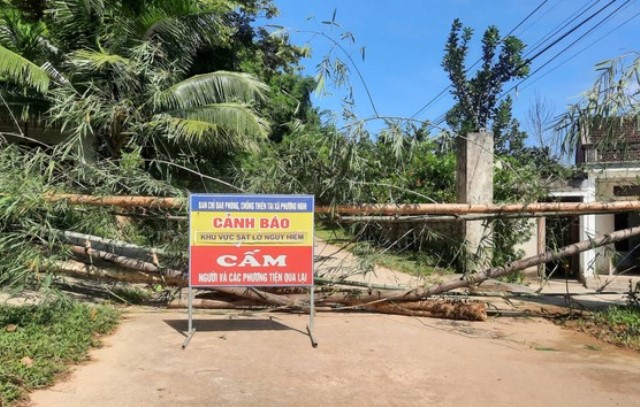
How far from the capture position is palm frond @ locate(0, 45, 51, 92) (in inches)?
420

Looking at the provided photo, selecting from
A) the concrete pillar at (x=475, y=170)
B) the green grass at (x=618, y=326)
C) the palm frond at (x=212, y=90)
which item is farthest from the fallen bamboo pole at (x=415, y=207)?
the palm frond at (x=212, y=90)

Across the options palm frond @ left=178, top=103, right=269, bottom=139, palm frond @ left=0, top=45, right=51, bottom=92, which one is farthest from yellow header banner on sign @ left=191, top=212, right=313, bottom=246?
palm frond @ left=0, top=45, right=51, bottom=92

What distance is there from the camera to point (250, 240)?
19.9 feet

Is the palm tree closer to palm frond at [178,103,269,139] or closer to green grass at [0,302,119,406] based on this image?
palm frond at [178,103,269,139]

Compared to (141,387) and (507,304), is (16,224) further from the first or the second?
(507,304)

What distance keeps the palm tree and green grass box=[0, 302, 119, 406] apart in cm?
371

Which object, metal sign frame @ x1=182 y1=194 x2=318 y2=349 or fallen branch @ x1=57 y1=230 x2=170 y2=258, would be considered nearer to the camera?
metal sign frame @ x1=182 y1=194 x2=318 y2=349

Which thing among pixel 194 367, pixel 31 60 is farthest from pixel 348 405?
→ pixel 31 60

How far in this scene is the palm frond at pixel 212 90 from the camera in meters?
11.9

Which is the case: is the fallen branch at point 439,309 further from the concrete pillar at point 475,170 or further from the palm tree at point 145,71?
the palm tree at point 145,71

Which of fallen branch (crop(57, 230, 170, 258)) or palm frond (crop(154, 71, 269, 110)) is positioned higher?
palm frond (crop(154, 71, 269, 110))

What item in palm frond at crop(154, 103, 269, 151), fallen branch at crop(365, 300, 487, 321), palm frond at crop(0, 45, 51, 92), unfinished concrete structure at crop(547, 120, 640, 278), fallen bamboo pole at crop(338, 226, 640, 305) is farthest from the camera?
palm frond at crop(154, 103, 269, 151)

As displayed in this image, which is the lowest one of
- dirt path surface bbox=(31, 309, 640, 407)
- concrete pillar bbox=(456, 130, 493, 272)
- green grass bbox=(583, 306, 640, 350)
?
dirt path surface bbox=(31, 309, 640, 407)

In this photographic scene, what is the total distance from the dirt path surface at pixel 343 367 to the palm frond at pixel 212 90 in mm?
6085
